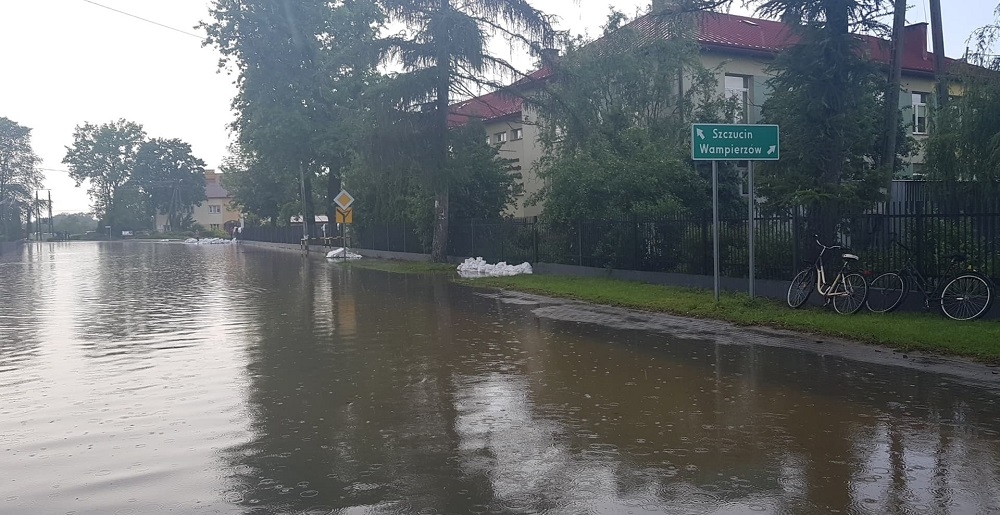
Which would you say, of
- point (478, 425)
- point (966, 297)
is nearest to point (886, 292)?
point (966, 297)

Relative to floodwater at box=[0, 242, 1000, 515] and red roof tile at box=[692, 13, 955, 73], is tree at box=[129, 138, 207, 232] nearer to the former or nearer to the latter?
red roof tile at box=[692, 13, 955, 73]

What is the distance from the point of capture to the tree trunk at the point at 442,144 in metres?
26.5

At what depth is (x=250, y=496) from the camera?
5.15 m

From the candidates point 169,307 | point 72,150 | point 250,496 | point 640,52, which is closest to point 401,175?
point 640,52

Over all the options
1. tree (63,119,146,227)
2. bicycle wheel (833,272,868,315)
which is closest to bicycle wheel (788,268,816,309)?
bicycle wheel (833,272,868,315)

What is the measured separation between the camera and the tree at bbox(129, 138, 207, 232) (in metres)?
122

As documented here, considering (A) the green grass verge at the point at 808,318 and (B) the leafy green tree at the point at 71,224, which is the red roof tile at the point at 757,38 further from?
(B) the leafy green tree at the point at 71,224

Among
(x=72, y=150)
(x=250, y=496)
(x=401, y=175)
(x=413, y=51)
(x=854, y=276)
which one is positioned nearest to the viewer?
(x=250, y=496)

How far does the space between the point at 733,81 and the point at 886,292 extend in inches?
888

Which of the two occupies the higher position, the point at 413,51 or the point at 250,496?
the point at 413,51

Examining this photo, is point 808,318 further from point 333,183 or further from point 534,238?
point 333,183

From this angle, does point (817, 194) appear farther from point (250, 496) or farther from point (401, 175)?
point (401, 175)

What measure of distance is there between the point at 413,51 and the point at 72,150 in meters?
106

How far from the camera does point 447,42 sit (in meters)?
26.4
